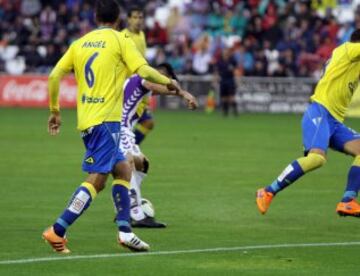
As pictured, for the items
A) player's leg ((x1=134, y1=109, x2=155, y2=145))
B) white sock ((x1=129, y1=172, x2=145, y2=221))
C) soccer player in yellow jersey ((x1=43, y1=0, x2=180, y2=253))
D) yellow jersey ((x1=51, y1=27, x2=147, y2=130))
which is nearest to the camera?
soccer player in yellow jersey ((x1=43, y1=0, x2=180, y2=253))

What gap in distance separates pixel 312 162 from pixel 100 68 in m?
3.08

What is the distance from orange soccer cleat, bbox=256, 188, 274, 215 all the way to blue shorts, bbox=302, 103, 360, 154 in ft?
2.11

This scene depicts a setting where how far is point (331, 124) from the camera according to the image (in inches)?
513

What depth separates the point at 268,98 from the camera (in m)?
36.3

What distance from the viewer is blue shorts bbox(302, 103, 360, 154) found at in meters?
12.9

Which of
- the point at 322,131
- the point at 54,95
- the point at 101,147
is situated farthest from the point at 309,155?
the point at 54,95

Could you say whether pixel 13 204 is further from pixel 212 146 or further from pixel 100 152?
pixel 212 146

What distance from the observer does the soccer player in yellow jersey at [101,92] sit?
415 inches

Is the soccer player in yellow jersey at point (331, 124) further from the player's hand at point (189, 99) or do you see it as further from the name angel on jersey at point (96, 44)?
the name angel on jersey at point (96, 44)

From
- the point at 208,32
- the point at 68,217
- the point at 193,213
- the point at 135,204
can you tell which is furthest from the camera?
the point at 208,32

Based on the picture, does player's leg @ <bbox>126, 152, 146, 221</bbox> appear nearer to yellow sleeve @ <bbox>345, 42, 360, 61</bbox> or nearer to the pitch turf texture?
the pitch turf texture

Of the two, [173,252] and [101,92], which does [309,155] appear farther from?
[101,92]

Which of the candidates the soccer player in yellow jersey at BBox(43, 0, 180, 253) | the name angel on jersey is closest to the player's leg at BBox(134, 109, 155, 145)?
the soccer player in yellow jersey at BBox(43, 0, 180, 253)

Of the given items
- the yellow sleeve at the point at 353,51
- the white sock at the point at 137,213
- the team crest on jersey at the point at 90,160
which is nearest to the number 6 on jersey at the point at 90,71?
the team crest on jersey at the point at 90,160
